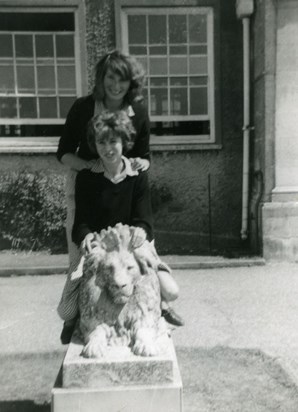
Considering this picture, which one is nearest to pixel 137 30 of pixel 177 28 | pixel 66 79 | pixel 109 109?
pixel 177 28

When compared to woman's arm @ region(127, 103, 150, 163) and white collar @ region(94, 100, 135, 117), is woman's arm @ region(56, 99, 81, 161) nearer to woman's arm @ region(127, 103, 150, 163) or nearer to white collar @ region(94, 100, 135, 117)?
white collar @ region(94, 100, 135, 117)

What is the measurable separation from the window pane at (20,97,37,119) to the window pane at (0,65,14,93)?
0.30m

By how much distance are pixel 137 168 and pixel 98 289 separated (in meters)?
0.83

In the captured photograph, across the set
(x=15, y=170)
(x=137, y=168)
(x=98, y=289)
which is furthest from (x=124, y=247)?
(x=15, y=170)

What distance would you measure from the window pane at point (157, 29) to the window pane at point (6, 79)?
8.63 ft

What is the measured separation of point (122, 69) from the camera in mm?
3697

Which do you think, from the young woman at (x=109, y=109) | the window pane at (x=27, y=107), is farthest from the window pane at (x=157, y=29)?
the young woman at (x=109, y=109)

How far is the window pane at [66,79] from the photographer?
36.3ft

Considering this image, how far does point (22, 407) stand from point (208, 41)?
8350 millimetres

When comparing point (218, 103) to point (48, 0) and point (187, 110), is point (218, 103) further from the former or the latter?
point (48, 0)

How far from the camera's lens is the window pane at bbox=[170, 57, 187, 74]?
36.1 feet

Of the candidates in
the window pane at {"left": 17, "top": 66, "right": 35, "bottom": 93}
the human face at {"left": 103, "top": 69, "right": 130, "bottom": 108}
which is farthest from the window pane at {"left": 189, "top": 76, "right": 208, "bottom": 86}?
the human face at {"left": 103, "top": 69, "right": 130, "bottom": 108}

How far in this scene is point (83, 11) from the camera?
10.7m

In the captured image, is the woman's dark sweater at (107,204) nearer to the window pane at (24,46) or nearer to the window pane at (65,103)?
the window pane at (65,103)
